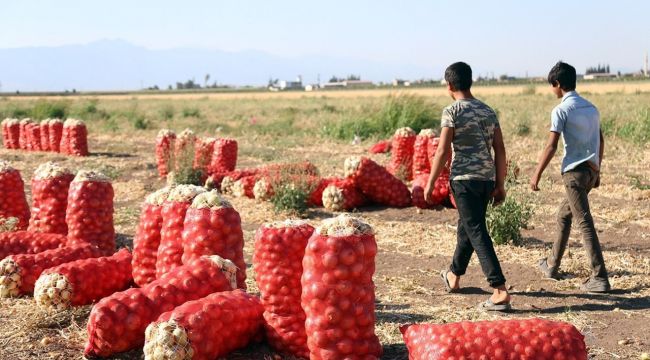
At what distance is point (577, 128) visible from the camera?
5.79 metres

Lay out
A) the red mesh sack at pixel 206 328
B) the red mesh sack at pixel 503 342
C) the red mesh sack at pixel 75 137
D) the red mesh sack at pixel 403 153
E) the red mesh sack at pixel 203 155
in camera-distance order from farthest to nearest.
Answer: the red mesh sack at pixel 75 137 < the red mesh sack at pixel 203 155 < the red mesh sack at pixel 403 153 < the red mesh sack at pixel 206 328 < the red mesh sack at pixel 503 342

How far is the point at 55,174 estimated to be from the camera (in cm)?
650

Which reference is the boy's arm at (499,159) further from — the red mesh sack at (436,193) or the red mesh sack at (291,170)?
the red mesh sack at (291,170)

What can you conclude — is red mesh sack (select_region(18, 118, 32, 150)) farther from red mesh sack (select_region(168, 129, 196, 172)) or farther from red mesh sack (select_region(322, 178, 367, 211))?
red mesh sack (select_region(322, 178, 367, 211))

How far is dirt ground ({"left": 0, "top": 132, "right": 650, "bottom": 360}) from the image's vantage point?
4578 mm

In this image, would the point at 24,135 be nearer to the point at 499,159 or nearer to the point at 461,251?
the point at 461,251

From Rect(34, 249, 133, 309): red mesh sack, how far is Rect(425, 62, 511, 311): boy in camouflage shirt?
2.26 m

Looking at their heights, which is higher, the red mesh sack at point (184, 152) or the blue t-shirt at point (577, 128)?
the blue t-shirt at point (577, 128)

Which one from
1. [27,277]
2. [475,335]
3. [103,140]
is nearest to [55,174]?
[27,277]

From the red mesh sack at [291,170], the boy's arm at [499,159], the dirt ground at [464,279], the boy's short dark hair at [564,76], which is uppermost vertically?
the boy's short dark hair at [564,76]

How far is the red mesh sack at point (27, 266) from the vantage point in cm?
538

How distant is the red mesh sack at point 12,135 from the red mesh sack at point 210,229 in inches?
535

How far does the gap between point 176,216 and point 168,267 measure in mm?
342

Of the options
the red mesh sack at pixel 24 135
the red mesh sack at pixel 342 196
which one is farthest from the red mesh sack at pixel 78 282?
the red mesh sack at pixel 24 135
